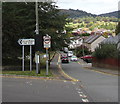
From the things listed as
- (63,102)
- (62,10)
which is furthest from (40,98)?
(62,10)

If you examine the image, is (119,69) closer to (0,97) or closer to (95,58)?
(95,58)

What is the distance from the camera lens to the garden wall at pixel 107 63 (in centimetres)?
3352

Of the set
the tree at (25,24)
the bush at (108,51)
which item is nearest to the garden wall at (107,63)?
the bush at (108,51)

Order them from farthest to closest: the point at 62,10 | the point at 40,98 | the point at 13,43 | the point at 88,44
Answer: the point at 88,44 < the point at 62,10 < the point at 13,43 < the point at 40,98

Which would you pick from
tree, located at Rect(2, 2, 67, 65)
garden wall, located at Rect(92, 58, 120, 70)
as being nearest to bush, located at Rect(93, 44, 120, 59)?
garden wall, located at Rect(92, 58, 120, 70)

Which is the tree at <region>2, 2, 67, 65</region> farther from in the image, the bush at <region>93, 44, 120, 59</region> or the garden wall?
the bush at <region>93, 44, 120, 59</region>

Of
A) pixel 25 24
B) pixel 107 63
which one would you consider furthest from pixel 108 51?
pixel 25 24

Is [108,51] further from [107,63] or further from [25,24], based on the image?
[25,24]

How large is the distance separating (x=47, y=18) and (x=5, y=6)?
5.14 m

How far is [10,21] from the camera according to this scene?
1041 inches

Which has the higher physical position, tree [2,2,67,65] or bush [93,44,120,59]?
tree [2,2,67,65]

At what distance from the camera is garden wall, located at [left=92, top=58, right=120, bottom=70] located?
3352 cm

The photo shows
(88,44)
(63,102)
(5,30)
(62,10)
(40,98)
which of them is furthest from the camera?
(88,44)

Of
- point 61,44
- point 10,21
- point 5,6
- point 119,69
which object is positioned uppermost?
point 5,6
